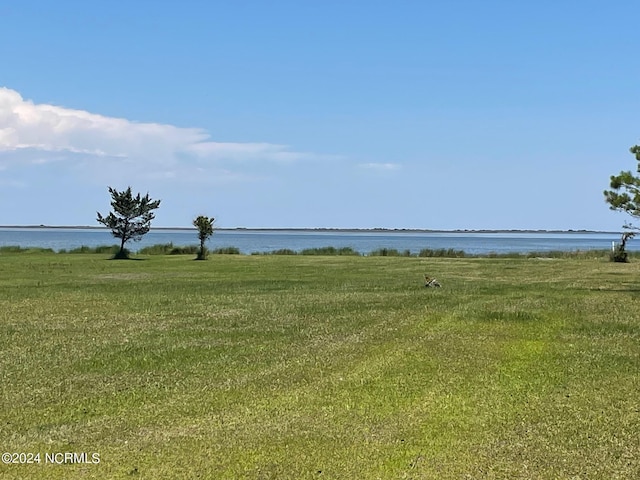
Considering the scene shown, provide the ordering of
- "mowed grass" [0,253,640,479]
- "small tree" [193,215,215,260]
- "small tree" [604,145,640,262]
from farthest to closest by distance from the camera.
→ "small tree" [193,215,215,260] → "small tree" [604,145,640,262] → "mowed grass" [0,253,640,479]

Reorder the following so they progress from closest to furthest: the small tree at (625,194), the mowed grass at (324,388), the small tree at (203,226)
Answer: the mowed grass at (324,388) → the small tree at (625,194) → the small tree at (203,226)

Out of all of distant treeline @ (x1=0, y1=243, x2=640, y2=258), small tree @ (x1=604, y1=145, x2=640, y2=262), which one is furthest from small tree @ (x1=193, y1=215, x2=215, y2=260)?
small tree @ (x1=604, y1=145, x2=640, y2=262)

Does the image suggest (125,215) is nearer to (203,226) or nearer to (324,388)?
(203,226)

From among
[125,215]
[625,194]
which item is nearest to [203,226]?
[125,215]

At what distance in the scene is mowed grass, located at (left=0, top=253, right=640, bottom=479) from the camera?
237 inches

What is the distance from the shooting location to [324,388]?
860cm

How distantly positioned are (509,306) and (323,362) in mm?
8235

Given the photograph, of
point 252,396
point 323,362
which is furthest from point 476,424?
point 323,362

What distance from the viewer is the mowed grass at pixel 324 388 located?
6.02 meters

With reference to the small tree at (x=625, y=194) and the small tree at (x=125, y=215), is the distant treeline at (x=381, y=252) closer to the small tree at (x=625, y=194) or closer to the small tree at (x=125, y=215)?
the small tree at (x=125, y=215)

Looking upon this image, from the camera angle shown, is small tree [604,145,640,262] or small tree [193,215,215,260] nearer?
small tree [604,145,640,262]

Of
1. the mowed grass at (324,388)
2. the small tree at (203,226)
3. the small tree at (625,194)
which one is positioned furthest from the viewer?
the small tree at (203,226)

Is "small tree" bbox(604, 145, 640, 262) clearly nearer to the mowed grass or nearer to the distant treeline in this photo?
the mowed grass

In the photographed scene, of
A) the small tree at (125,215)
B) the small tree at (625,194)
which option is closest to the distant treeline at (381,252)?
the small tree at (125,215)
